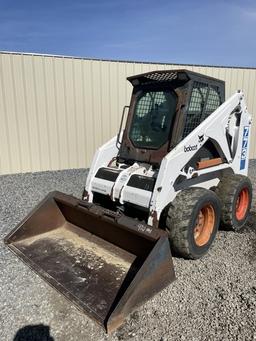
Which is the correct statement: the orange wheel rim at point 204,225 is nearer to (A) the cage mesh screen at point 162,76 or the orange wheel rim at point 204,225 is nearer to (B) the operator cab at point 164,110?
(B) the operator cab at point 164,110

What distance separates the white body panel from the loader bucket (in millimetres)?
351

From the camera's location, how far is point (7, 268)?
3.36m

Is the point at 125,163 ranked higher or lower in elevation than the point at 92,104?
lower

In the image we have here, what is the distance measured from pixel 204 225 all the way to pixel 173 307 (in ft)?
4.11

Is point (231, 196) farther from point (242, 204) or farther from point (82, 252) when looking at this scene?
point (82, 252)

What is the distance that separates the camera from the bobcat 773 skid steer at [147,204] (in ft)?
9.33

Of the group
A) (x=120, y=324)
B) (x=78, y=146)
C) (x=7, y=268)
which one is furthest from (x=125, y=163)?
(x=78, y=146)

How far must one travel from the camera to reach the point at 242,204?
452 cm

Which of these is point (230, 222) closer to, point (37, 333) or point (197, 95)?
point (197, 95)

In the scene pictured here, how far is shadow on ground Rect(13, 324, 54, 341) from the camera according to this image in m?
2.37

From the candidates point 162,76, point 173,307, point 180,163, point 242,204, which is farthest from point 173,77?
point 173,307

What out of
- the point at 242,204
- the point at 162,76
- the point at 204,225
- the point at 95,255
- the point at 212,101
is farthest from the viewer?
the point at 242,204

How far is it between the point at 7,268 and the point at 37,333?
113 centimetres

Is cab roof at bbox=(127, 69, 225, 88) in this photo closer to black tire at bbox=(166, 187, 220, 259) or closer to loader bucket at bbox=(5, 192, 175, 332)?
black tire at bbox=(166, 187, 220, 259)
